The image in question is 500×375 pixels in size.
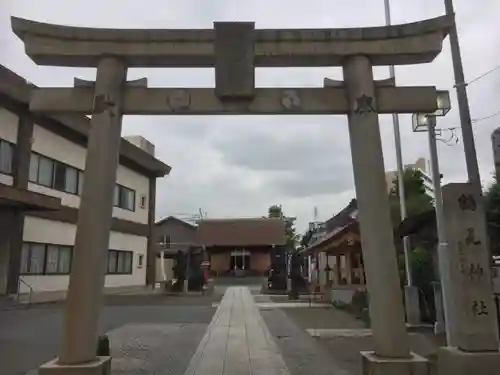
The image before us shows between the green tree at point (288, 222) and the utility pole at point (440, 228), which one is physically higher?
the green tree at point (288, 222)

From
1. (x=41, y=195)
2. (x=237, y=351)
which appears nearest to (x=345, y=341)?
(x=237, y=351)

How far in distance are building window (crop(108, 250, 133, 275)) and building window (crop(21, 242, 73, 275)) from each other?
14.0 feet

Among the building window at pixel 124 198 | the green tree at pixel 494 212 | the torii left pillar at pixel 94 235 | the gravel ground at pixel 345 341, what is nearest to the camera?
the torii left pillar at pixel 94 235

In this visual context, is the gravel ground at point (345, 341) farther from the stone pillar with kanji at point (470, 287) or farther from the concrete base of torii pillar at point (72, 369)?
the concrete base of torii pillar at point (72, 369)

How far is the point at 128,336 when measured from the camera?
13.4 m

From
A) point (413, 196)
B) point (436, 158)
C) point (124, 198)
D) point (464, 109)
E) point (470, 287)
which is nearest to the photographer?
point (470, 287)

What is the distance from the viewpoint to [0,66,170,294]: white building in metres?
21.8

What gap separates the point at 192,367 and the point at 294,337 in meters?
4.81

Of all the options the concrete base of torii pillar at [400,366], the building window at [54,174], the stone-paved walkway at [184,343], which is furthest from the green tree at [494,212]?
the building window at [54,174]

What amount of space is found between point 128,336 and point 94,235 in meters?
6.97

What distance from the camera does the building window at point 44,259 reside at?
23672 mm

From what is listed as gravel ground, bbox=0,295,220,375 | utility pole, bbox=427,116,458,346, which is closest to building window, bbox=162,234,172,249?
gravel ground, bbox=0,295,220,375

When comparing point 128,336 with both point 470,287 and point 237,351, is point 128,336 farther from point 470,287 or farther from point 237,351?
point 470,287

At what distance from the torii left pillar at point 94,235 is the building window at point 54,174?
18.2 metres
